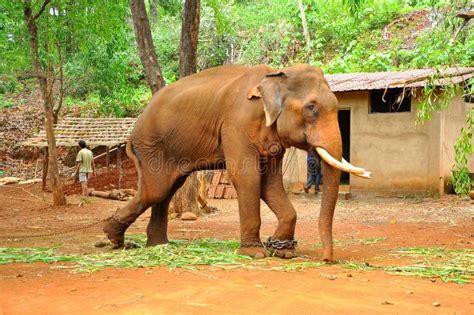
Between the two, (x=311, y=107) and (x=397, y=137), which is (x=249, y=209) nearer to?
(x=311, y=107)

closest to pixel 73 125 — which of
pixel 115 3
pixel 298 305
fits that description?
pixel 115 3

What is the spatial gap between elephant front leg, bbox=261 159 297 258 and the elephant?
0.01 m

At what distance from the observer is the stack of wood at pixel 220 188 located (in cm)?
1811

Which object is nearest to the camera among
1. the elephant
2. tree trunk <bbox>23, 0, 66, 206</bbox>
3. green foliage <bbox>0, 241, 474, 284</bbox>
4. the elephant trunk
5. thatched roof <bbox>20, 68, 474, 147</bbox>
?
green foliage <bbox>0, 241, 474, 284</bbox>

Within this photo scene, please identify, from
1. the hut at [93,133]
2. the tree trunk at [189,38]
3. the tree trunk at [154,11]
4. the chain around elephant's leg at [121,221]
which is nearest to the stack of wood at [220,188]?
the hut at [93,133]

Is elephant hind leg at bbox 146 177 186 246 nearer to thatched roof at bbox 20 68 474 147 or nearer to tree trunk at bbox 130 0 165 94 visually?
tree trunk at bbox 130 0 165 94

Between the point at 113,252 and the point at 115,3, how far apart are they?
25.7 feet

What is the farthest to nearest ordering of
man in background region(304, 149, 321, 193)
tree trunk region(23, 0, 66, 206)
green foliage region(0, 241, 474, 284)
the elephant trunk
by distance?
man in background region(304, 149, 321, 193)
tree trunk region(23, 0, 66, 206)
the elephant trunk
green foliage region(0, 241, 474, 284)

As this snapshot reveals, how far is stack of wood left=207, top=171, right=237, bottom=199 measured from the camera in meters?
18.1

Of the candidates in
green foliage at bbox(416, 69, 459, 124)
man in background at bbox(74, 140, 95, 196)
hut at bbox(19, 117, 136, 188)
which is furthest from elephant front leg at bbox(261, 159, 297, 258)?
hut at bbox(19, 117, 136, 188)

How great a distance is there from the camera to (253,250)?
23.9 ft

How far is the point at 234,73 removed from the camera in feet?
26.8

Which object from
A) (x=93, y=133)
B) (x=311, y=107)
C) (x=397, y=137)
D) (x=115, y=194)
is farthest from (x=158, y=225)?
(x=93, y=133)

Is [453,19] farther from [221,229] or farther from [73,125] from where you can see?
[73,125]
